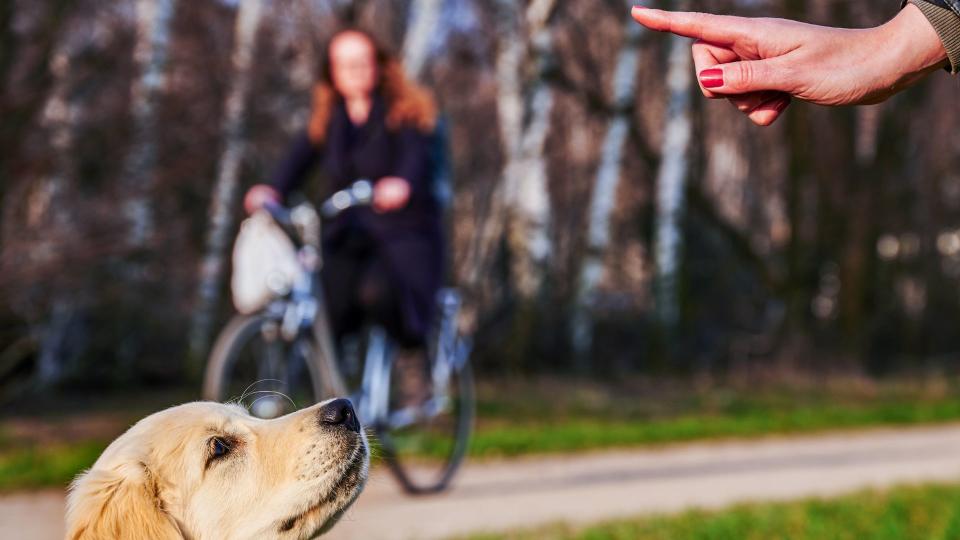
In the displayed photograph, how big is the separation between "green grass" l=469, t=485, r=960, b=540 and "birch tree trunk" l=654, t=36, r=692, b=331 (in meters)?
9.98

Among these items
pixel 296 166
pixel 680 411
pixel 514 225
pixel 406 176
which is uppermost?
pixel 296 166

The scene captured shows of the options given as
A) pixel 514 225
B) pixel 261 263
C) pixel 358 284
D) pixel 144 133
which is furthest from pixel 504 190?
pixel 261 263

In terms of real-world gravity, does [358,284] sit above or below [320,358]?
above

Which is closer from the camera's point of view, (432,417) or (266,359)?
(266,359)

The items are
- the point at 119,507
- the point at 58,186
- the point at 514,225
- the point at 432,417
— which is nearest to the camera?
the point at 119,507

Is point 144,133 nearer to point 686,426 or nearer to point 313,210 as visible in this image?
point 313,210

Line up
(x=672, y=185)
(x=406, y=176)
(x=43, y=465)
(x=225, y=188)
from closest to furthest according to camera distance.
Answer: (x=406, y=176) < (x=43, y=465) < (x=225, y=188) < (x=672, y=185)

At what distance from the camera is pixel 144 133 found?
10.6m

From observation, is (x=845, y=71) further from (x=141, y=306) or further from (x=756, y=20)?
(x=141, y=306)

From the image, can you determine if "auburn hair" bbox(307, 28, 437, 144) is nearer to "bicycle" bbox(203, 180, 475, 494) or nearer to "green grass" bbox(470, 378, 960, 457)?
"bicycle" bbox(203, 180, 475, 494)

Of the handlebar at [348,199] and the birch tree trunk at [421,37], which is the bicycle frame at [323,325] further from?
the birch tree trunk at [421,37]

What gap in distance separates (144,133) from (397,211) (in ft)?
17.2

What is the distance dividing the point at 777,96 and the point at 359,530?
3611 millimetres

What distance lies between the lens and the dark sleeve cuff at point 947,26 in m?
2.58
